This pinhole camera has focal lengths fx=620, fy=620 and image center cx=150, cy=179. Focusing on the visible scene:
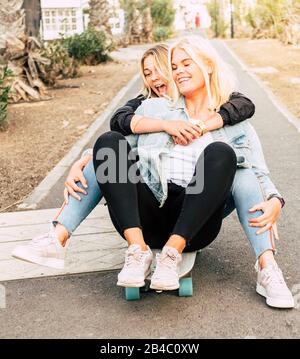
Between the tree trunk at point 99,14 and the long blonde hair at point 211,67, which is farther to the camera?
the tree trunk at point 99,14

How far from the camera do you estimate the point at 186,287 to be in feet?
10.4

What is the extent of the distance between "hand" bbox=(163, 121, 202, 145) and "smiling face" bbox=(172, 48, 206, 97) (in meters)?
0.23

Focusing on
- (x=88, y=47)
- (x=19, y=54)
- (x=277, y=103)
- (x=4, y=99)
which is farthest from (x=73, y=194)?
(x=88, y=47)

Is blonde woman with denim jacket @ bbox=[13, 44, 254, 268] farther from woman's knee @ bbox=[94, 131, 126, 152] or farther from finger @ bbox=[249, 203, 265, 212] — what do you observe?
finger @ bbox=[249, 203, 265, 212]

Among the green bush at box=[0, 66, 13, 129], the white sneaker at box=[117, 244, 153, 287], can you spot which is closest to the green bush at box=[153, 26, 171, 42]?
the green bush at box=[0, 66, 13, 129]

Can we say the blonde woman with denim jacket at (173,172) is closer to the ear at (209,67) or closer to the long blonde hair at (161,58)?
the ear at (209,67)

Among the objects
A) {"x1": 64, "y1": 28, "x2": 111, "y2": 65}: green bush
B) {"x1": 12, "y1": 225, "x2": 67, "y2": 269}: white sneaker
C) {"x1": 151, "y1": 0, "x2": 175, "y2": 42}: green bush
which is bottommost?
{"x1": 151, "y1": 0, "x2": 175, "y2": 42}: green bush

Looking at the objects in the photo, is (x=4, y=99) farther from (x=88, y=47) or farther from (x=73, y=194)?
(x=88, y=47)

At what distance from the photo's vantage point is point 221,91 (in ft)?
11.1

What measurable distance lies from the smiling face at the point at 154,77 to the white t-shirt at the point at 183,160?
0.43 metres

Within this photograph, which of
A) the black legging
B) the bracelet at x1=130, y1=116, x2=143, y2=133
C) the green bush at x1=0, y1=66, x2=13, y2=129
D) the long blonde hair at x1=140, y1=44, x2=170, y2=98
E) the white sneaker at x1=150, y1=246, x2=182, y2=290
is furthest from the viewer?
the green bush at x1=0, y1=66, x2=13, y2=129

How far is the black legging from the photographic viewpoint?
2945 millimetres

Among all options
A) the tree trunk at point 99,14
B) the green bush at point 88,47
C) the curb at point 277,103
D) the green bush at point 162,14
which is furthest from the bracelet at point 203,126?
the green bush at point 162,14

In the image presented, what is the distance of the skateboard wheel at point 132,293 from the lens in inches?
124
